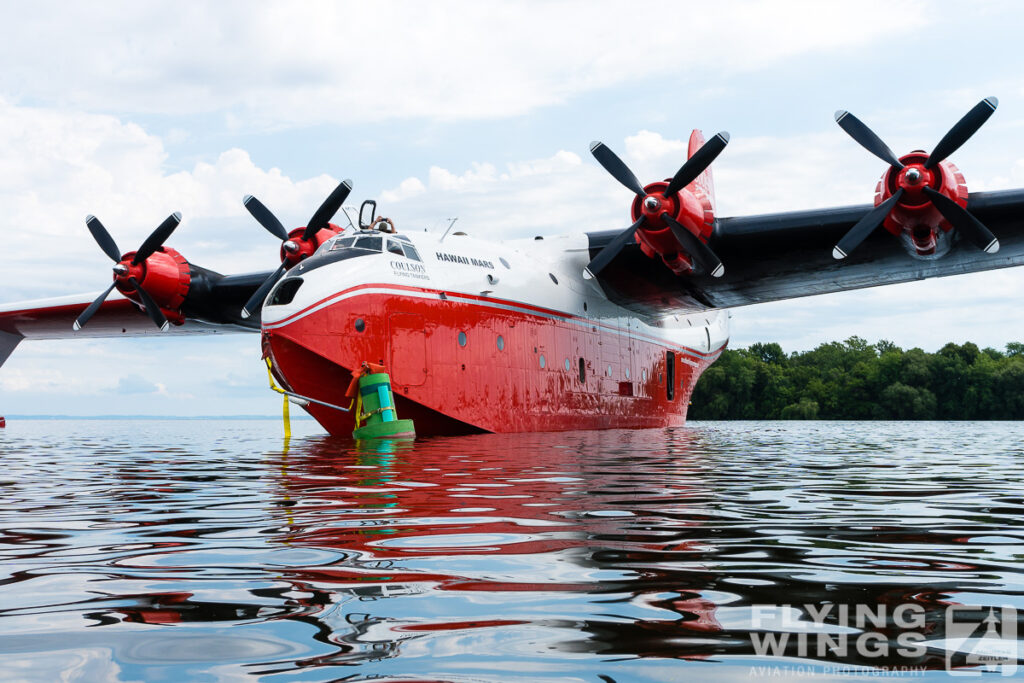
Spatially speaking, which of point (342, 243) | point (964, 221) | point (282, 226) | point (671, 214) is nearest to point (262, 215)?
point (282, 226)

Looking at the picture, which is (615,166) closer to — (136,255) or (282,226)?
(282,226)

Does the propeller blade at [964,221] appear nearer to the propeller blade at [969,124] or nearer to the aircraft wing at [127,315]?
the propeller blade at [969,124]

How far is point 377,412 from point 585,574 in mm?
12419

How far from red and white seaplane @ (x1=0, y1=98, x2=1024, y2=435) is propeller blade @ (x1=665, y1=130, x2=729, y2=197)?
0.09 ft

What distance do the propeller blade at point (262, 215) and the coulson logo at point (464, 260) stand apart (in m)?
5.48

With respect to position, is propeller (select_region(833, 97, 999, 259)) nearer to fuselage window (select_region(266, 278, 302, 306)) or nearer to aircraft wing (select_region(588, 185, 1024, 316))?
aircraft wing (select_region(588, 185, 1024, 316))

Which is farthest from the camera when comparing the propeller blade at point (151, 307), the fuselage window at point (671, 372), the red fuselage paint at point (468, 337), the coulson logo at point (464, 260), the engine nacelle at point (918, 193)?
the fuselage window at point (671, 372)

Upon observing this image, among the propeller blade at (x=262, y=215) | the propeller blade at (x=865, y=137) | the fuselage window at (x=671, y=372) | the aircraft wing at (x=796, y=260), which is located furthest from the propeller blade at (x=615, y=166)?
the fuselage window at (x=671, y=372)

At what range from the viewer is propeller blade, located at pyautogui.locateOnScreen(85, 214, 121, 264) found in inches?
851

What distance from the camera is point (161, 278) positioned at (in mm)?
21938

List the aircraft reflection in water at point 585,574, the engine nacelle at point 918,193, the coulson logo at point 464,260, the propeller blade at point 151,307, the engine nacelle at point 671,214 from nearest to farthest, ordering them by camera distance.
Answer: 1. the aircraft reflection in water at point 585,574
2. the engine nacelle at point 918,193
3. the engine nacelle at point 671,214
4. the coulson logo at point 464,260
5. the propeller blade at point 151,307

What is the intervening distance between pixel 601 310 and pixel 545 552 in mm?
19107

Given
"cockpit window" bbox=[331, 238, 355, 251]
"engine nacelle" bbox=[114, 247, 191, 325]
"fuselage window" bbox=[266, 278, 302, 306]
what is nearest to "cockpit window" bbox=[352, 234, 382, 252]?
"cockpit window" bbox=[331, 238, 355, 251]

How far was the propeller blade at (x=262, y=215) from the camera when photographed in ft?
70.3
